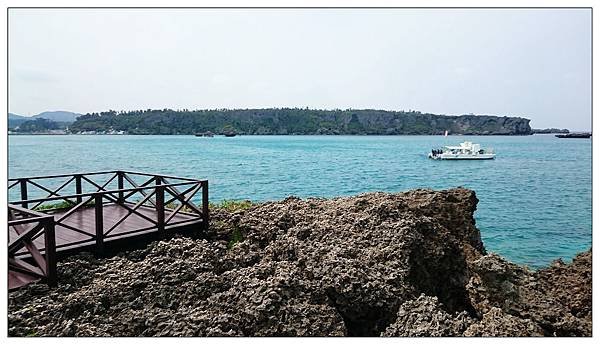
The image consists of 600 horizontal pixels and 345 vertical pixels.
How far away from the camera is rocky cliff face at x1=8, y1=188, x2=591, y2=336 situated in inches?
184

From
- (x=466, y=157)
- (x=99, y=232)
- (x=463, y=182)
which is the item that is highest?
(x=466, y=157)

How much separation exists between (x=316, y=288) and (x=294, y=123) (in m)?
97.5

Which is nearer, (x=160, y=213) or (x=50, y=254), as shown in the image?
(x=50, y=254)

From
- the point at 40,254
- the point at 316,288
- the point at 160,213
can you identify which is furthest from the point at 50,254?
the point at 316,288

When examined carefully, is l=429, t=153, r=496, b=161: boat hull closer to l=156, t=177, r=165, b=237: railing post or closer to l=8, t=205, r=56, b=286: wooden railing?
l=156, t=177, r=165, b=237: railing post

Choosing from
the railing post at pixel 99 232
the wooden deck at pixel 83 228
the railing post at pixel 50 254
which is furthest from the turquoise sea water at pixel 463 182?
the railing post at pixel 50 254

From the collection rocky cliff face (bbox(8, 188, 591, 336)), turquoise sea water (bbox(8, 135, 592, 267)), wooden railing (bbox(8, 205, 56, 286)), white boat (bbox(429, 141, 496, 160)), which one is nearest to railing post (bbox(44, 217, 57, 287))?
wooden railing (bbox(8, 205, 56, 286))

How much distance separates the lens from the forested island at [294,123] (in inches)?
2923

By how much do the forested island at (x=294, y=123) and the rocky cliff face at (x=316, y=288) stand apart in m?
71.7

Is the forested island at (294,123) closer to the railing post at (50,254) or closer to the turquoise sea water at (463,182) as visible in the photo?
the turquoise sea water at (463,182)

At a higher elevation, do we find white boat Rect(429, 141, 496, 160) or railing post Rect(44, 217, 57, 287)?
white boat Rect(429, 141, 496, 160)

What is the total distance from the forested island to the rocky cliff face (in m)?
71.7

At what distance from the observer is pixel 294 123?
335 ft

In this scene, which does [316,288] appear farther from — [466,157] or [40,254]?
[466,157]
